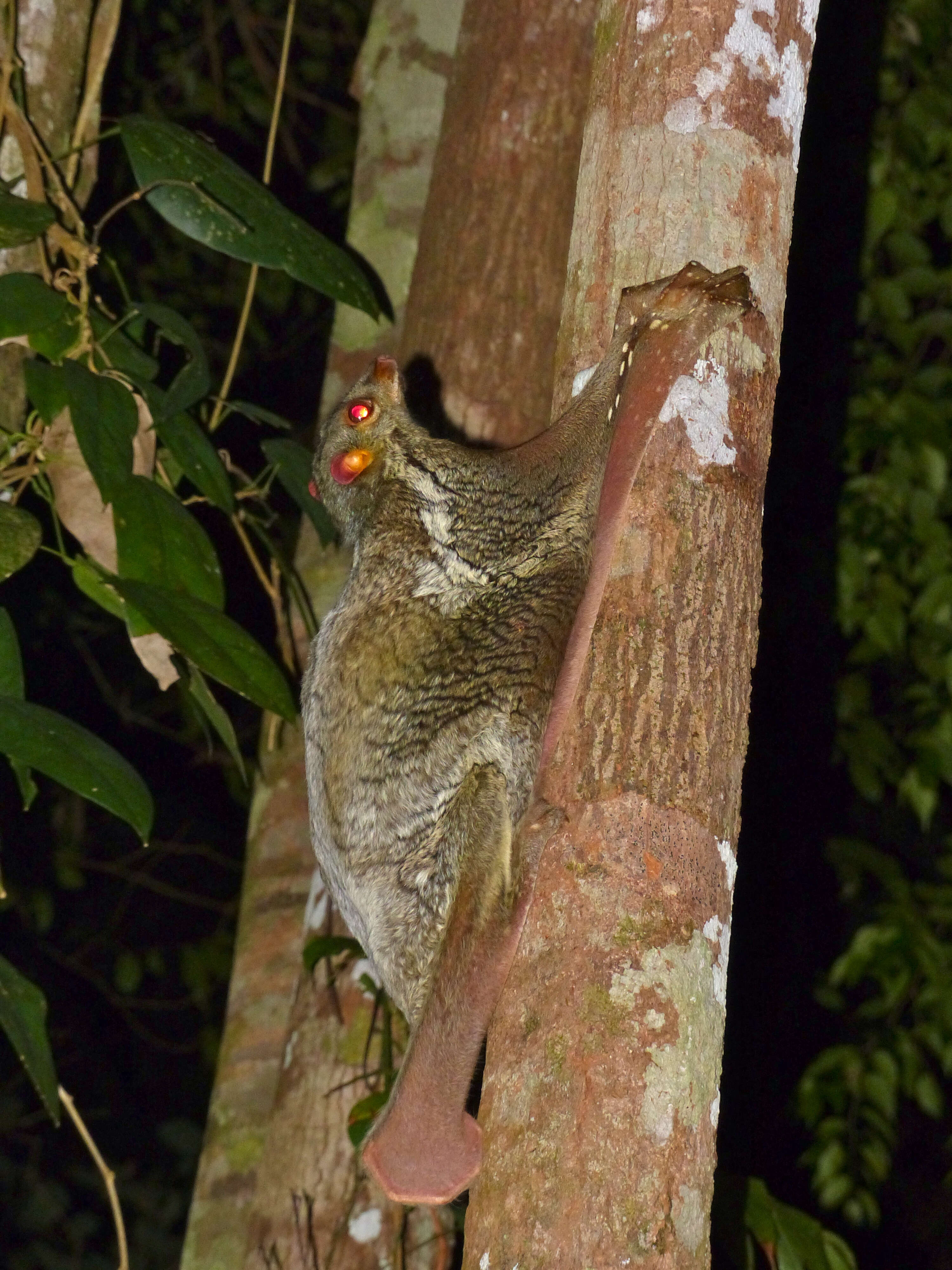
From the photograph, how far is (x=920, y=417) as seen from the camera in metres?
5.41

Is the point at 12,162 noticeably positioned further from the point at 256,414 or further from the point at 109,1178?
the point at 109,1178

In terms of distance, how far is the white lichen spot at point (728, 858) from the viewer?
6.58ft

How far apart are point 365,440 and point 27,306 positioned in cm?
80

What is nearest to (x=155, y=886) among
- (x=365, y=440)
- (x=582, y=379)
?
(x=365, y=440)

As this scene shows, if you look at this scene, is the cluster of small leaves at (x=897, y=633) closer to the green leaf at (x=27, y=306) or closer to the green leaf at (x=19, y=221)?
the green leaf at (x=27, y=306)

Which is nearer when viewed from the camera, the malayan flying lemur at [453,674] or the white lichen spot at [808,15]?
the malayan flying lemur at [453,674]

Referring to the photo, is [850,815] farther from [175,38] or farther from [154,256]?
[175,38]

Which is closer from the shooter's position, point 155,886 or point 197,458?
point 197,458

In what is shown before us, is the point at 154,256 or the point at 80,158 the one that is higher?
the point at 154,256

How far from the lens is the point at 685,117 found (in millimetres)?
2309

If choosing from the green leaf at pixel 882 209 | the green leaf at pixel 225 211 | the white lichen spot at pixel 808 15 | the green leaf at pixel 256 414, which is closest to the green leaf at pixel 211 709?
the green leaf at pixel 256 414

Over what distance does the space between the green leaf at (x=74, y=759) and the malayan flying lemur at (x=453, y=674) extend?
39cm

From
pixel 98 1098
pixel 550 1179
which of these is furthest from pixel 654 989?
pixel 98 1098

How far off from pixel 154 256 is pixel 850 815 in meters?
4.46
